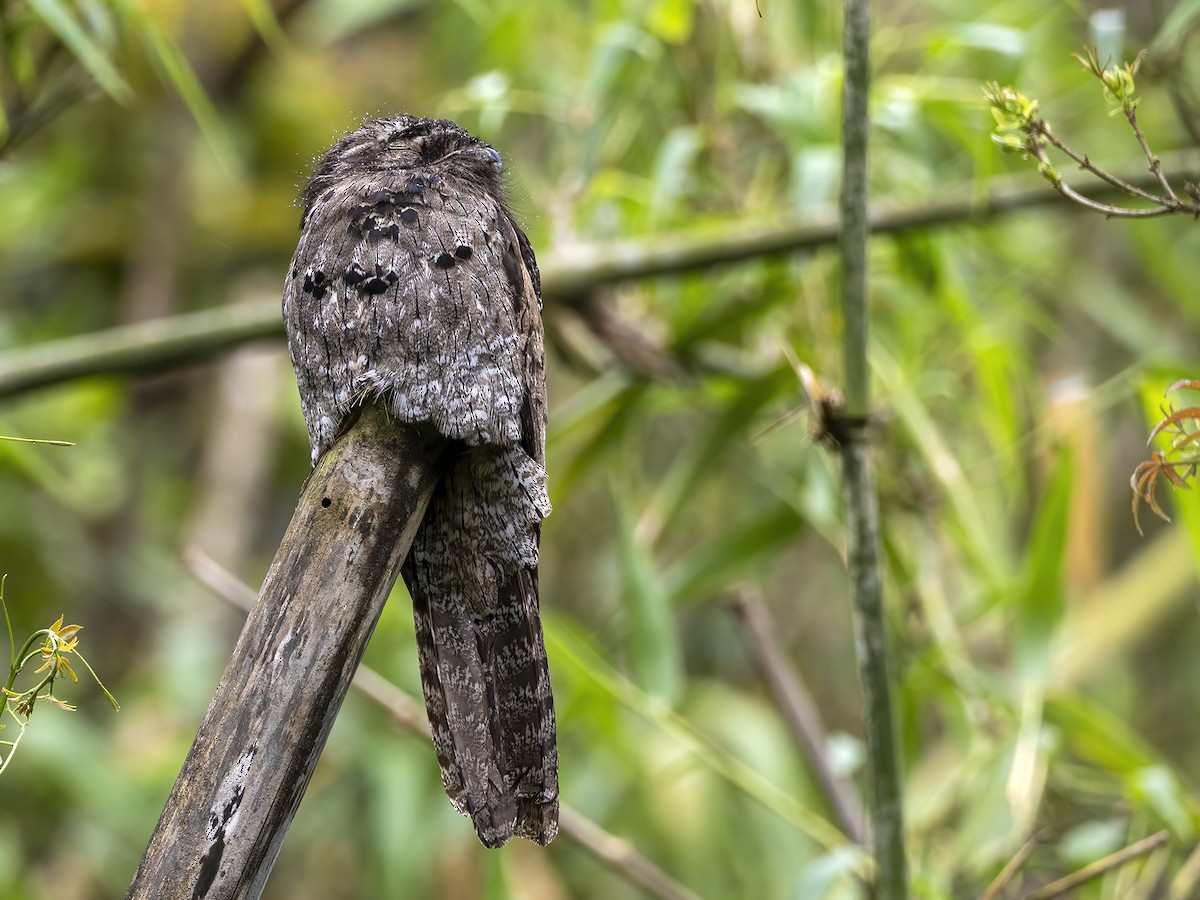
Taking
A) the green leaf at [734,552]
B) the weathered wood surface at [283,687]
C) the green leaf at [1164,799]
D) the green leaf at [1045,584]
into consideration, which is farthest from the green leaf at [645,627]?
the weathered wood surface at [283,687]

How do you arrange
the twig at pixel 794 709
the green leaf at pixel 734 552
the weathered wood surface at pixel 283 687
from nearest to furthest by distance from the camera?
1. the weathered wood surface at pixel 283 687
2. the twig at pixel 794 709
3. the green leaf at pixel 734 552

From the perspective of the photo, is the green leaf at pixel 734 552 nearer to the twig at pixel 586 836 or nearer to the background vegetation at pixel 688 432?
the background vegetation at pixel 688 432

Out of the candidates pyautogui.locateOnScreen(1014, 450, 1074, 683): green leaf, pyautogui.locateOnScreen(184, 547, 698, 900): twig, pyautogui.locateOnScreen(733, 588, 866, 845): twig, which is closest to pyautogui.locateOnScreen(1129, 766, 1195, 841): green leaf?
pyautogui.locateOnScreen(1014, 450, 1074, 683): green leaf

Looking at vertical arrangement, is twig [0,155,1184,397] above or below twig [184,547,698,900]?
above

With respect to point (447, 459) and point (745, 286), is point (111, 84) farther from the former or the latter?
point (745, 286)

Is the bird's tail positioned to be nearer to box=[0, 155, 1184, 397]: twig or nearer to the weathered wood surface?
the weathered wood surface

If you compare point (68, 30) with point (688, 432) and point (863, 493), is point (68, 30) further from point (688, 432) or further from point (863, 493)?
point (688, 432)
